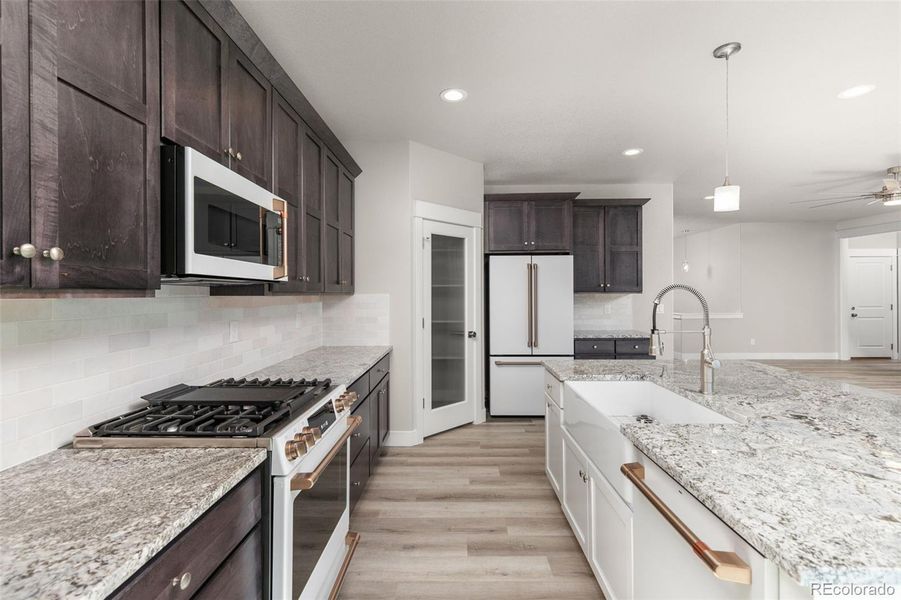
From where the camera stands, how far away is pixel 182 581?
33.6 inches

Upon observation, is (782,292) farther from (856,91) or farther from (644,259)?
(856,91)

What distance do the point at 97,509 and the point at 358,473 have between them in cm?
161

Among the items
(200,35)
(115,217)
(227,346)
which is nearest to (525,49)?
(200,35)

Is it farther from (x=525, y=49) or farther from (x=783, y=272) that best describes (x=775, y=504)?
(x=783, y=272)

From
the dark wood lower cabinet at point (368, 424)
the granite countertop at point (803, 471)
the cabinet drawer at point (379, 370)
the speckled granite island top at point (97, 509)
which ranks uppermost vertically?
the granite countertop at point (803, 471)

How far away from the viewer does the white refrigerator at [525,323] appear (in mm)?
4398

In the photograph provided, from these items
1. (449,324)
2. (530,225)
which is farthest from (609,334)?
(449,324)

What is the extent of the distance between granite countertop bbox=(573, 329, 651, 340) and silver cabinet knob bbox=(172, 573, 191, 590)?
417cm

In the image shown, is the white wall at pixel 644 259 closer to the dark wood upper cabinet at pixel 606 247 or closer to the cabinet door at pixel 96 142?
the dark wood upper cabinet at pixel 606 247

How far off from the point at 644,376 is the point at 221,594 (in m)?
1.97

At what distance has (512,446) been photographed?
358 cm

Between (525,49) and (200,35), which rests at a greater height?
(525,49)

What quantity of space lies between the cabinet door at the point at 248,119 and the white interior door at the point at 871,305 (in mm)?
10593

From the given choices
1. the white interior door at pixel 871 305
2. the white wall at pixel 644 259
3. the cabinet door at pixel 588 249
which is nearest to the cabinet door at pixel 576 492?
the cabinet door at pixel 588 249
